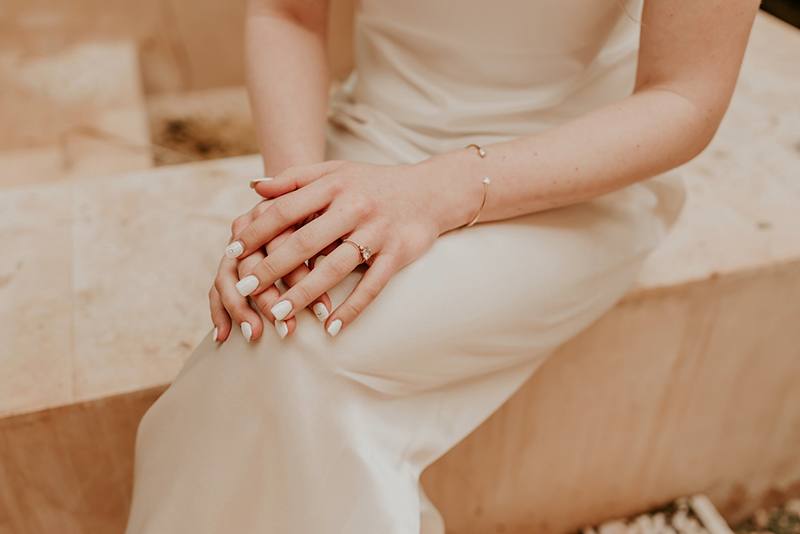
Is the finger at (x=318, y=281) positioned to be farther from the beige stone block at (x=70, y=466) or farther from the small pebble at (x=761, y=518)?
the small pebble at (x=761, y=518)

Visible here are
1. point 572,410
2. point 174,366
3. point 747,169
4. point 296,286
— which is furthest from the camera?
point 747,169

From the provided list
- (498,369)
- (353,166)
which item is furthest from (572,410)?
(353,166)

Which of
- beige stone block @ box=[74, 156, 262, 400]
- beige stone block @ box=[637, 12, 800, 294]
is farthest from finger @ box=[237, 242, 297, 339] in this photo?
beige stone block @ box=[637, 12, 800, 294]

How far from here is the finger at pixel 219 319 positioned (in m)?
0.69

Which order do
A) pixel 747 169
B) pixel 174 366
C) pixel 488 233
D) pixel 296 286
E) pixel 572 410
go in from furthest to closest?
pixel 747 169 → pixel 572 410 → pixel 174 366 → pixel 488 233 → pixel 296 286

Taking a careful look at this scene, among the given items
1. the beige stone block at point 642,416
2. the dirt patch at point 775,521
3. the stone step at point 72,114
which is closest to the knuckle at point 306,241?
the beige stone block at point 642,416

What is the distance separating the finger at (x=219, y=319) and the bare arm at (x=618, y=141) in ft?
0.81

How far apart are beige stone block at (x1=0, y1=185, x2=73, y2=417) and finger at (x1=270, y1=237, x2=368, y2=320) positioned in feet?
1.25

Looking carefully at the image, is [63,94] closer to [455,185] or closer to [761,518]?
[455,185]

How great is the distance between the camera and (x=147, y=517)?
2.35 feet

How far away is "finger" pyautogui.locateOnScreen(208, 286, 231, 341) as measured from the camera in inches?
27.0

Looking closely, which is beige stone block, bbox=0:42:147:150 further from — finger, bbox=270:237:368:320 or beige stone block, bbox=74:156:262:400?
finger, bbox=270:237:368:320

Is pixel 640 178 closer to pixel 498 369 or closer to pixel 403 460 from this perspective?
pixel 498 369

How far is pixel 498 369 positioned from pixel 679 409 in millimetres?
516
